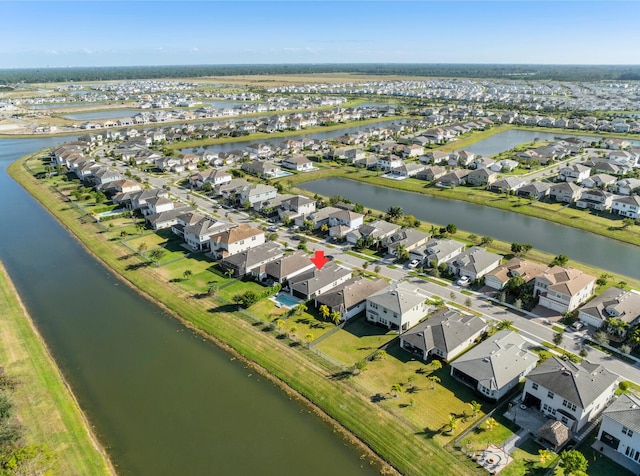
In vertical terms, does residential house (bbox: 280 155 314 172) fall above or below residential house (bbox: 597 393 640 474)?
above

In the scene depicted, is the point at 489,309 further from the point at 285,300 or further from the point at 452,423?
the point at 285,300

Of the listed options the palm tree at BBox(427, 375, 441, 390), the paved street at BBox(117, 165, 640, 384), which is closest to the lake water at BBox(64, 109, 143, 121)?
the paved street at BBox(117, 165, 640, 384)

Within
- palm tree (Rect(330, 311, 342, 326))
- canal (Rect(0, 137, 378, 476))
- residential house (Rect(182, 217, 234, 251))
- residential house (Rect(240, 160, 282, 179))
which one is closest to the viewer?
canal (Rect(0, 137, 378, 476))

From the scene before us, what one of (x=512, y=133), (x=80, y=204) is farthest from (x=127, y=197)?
(x=512, y=133)

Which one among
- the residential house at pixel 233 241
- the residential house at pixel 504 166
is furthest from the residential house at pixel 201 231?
the residential house at pixel 504 166

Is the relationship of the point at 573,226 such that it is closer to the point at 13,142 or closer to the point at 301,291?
the point at 301,291

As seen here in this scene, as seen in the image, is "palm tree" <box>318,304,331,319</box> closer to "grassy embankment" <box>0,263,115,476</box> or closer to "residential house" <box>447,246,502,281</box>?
"residential house" <box>447,246,502,281</box>

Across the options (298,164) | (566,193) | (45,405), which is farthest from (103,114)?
(45,405)
